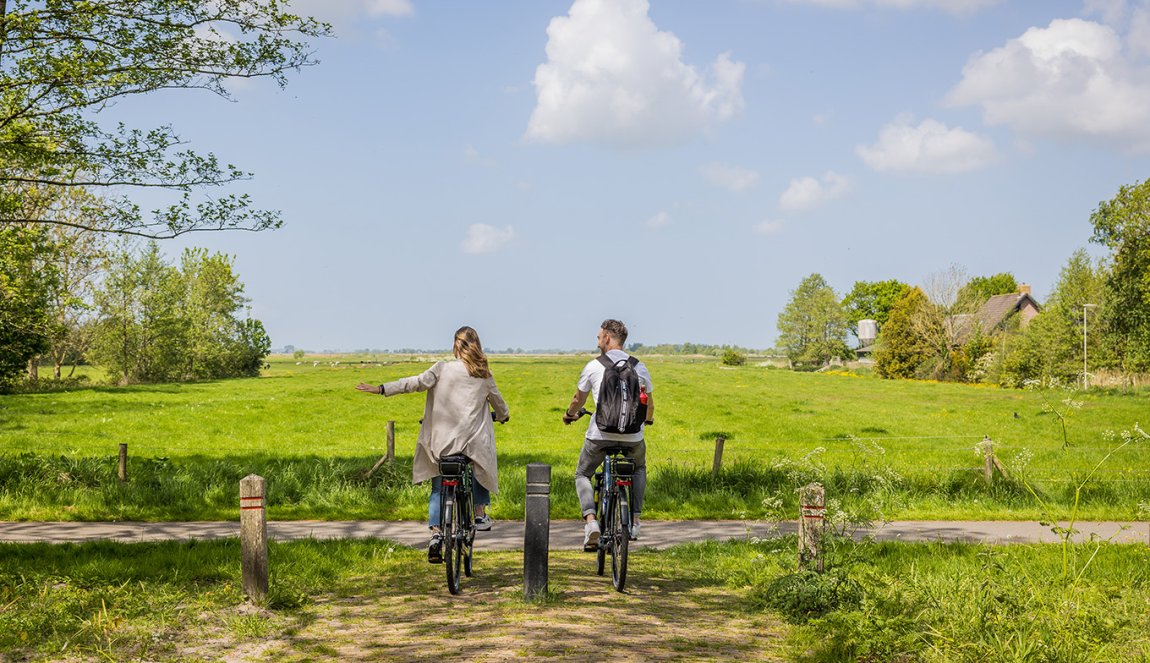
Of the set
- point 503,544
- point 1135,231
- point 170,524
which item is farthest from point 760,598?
point 1135,231

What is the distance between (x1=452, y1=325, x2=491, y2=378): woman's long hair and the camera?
809 cm

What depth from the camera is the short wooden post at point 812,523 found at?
749cm

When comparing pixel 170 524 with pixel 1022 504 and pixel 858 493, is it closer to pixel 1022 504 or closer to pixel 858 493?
pixel 858 493

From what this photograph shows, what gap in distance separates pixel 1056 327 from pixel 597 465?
56.2 metres

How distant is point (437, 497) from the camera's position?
8.00 metres

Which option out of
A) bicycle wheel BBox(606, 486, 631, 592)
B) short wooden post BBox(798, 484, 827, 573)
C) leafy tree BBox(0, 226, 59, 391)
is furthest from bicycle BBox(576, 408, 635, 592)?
leafy tree BBox(0, 226, 59, 391)

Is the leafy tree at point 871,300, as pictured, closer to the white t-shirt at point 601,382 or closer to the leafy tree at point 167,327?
the leafy tree at point 167,327

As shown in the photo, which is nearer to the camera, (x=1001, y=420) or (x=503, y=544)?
→ (x=503, y=544)

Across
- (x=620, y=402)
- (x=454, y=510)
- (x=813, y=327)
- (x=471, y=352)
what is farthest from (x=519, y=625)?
(x=813, y=327)

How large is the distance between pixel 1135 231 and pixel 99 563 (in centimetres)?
5511

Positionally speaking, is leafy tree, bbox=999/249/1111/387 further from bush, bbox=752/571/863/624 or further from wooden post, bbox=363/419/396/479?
bush, bbox=752/571/863/624

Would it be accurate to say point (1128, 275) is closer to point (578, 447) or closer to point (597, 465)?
point (578, 447)

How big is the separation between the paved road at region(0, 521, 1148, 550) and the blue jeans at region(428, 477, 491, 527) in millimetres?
2176

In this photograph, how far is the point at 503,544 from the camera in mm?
10680
